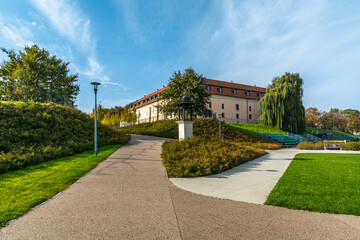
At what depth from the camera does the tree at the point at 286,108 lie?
29.1 m

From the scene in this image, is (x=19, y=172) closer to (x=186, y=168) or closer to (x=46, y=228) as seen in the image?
(x=46, y=228)

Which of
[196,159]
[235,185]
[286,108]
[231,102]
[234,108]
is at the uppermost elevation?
[231,102]

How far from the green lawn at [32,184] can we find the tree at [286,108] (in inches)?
1124

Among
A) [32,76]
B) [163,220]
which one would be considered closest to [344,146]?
[163,220]

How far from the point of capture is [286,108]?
29.6 metres

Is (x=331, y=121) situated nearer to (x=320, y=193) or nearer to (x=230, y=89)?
(x=230, y=89)

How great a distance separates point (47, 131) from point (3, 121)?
2.48m

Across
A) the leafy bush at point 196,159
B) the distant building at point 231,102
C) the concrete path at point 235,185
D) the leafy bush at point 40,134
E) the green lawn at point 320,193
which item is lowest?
the concrete path at point 235,185

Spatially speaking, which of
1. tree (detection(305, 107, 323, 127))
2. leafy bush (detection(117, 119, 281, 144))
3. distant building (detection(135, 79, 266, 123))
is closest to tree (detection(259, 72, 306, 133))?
leafy bush (detection(117, 119, 281, 144))

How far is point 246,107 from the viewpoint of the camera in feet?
148

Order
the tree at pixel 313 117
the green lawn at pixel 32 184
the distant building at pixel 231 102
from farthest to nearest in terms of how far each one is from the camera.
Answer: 1. the tree at pixel 313 117
2. the distant building at pixel 231 102
3. the green lawn at pixel 32 184

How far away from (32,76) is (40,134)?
2125 cm

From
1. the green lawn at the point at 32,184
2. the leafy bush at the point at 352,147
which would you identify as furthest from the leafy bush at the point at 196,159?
the leafy bush at the point at 352,147

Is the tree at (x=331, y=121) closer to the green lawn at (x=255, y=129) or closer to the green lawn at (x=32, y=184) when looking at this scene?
the green lawn at (x=255, y=129)
